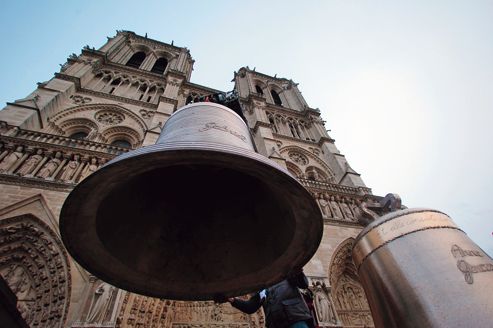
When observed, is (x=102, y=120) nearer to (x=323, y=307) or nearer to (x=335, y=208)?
(x=335, y=208)

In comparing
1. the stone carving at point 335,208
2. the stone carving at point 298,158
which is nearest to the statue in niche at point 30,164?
the stone carving at point 335,208

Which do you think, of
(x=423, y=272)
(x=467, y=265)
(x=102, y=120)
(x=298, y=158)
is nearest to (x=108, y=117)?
(x=102, y=120)

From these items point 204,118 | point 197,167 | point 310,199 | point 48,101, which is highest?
point 48,101

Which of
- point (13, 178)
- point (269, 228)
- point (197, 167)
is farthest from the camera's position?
point (13, 178)

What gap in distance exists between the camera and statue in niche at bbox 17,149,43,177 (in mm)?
6855

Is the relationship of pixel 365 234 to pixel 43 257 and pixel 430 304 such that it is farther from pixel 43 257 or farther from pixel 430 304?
A: pixel 43 257

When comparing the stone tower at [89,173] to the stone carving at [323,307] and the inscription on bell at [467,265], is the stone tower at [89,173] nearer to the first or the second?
the stone carving at [323,307]

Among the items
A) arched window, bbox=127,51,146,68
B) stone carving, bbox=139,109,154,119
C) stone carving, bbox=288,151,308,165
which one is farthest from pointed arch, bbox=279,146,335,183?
arched window, bbox=127,51,146,68

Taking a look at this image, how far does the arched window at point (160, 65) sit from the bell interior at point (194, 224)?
781 inches

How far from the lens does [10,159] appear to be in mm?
7016

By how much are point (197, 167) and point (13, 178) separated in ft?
23.6

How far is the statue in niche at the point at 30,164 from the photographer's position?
686cm

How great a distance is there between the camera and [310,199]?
124 centimetres

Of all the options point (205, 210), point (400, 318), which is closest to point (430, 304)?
point (400, 318)
